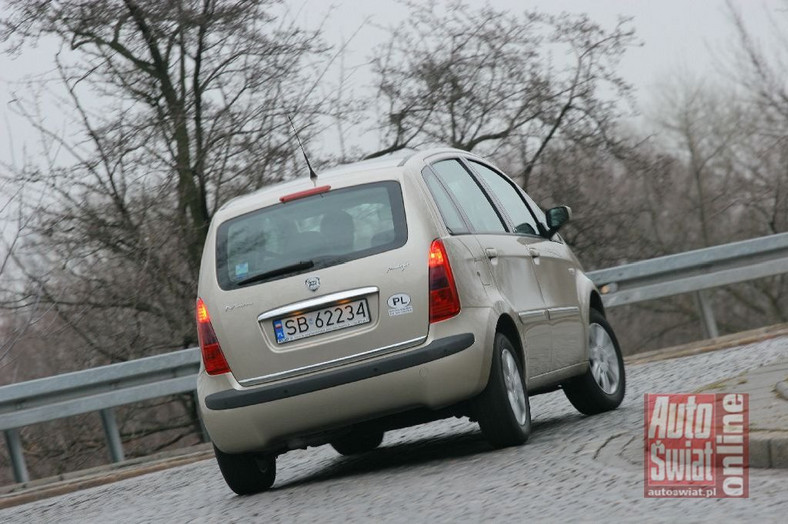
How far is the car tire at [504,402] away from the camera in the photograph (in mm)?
7301

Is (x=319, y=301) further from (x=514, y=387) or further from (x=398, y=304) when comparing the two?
(x=514, y=387)

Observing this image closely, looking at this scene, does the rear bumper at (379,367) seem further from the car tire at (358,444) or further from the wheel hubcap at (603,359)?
the car tire at (358,444)

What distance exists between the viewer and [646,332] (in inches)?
1419

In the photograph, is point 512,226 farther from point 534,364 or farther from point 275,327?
point 275,327

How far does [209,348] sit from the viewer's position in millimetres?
7461

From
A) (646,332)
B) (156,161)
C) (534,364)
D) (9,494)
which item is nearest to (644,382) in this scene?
(534,364)

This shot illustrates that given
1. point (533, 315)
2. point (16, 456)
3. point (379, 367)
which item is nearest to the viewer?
point (379, 367)

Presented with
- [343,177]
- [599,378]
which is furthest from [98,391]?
[343,177]

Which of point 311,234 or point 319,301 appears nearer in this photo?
point 319,301

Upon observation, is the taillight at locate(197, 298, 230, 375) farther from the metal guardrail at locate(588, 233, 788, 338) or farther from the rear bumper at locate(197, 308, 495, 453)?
the metal guardrail at locate(588, 233, 788, 338)

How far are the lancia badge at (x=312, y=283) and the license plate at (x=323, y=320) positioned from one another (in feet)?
0.39

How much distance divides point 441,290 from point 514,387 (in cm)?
85

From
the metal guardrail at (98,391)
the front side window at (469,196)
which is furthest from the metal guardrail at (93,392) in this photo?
the front side window at (469,196)

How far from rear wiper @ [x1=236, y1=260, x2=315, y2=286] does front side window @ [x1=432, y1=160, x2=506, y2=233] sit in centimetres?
109
